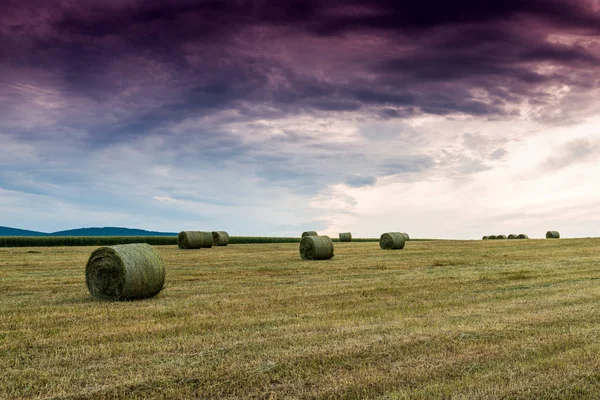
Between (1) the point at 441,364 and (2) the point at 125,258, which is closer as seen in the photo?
(1) the point at 441,364

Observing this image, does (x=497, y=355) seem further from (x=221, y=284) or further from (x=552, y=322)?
(x=221, y=284)

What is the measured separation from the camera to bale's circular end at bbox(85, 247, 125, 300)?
1436cm

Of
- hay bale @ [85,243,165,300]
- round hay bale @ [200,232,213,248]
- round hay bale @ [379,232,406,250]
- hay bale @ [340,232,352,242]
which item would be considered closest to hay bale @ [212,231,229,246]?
round hay bale @ [200,232,213,248]

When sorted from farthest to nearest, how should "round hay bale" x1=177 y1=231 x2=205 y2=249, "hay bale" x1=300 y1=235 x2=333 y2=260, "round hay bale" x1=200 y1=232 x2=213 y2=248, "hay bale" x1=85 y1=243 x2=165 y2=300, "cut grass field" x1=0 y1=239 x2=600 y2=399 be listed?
"round hay bale" x1=200 y1=232 x2=213 y2=248
"round hay bale" x1=177 y1=231 x2=205 y2=249
"hay bale" x1=300 y1=235 x2=333 y2=260
"hay bale" x1=85 y1=243 x2=165 y2=300
"cut grass field" x1=0 y1=239 x2=600 y2=399

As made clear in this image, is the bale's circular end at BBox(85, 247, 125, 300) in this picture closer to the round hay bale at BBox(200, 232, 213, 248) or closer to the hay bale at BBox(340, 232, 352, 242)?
the round hay bale at BBox(200, 232, 213, 248)

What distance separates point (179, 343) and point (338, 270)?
1327 centimetres

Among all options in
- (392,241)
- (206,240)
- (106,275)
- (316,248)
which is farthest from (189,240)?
(106,275)

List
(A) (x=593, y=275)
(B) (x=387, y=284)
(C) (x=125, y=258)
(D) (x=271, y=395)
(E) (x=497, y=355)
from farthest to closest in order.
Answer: (A) (x=593, y=275), (B) (x=387, y=284), (C) (x=125, y=258), (E) (x=497, y=355), (D) (x=271, y=395)

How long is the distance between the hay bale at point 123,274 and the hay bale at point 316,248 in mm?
13505

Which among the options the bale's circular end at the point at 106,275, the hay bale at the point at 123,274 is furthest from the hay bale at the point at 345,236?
the bale's circular end at the point at 106,275

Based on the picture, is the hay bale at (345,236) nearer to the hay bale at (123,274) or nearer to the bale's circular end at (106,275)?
the hay bale at (123,274)

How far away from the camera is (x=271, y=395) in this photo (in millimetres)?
6062

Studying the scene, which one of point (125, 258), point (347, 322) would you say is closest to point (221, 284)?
point (125, 258)

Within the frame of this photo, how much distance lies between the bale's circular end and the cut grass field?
A: 60cm
